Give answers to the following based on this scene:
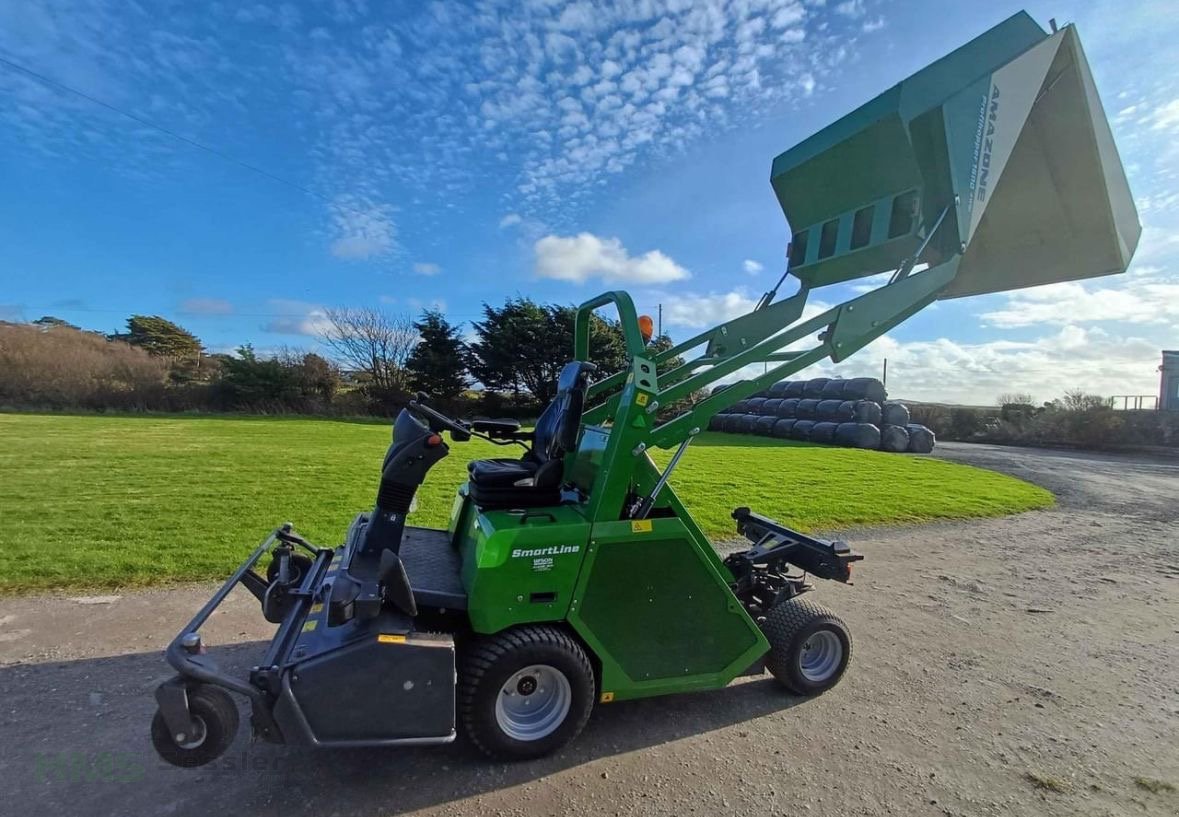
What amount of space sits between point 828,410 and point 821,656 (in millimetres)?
22695

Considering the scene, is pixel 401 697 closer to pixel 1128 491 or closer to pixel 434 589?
pixel 434 589

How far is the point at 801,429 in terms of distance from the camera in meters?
25.2

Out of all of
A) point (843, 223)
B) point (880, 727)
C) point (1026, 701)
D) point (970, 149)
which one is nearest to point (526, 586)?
point (880, 727)

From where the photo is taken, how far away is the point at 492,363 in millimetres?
32250

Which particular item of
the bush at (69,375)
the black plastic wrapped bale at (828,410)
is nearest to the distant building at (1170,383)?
Answer: the black plastic wrapped bale at (828,410)

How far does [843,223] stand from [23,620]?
23.4ft

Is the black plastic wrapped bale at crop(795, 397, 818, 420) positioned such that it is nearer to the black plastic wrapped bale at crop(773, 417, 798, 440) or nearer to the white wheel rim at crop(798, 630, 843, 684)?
the black plastic wrapped bale at crop(773, 417, 798, 440)

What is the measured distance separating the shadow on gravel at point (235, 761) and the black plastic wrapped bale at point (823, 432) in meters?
21.6

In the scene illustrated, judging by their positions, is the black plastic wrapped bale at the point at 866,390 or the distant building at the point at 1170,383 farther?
the distant building at the point at 1170,383

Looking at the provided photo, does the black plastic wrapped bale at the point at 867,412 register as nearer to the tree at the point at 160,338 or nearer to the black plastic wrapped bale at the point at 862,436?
the black plastic wrapped bale at the point at 862,436

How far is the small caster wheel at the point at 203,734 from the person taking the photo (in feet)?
7.83

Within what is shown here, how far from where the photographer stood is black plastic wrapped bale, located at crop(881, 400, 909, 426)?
2317 cm

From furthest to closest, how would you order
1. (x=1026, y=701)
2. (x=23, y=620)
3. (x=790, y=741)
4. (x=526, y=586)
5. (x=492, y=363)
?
1. (x=492, y=363)
2. (x=23, y=620)
3. (x=1026, y=701)
4. (x=790, y=741)
5. (x=526, y=586)

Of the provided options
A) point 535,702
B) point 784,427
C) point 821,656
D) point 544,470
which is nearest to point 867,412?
point 784,427
